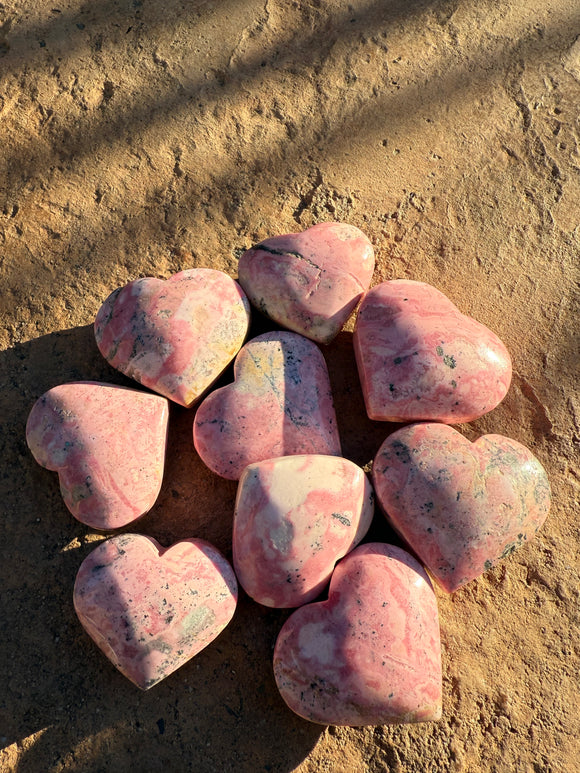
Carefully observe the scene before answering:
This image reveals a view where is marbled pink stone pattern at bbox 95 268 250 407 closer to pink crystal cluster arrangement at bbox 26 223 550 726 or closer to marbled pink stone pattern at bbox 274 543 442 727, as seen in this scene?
pink crystal cluster arrangement at bbox 26 223 550 726

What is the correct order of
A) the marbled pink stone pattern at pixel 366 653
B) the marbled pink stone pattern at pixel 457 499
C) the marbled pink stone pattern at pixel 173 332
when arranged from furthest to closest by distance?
the marbled pink stone pattern at pixel 173 332 → the marbled pink stone pattern at pixel 457 499 → the marbled pink stone pattern at pixel 366 653

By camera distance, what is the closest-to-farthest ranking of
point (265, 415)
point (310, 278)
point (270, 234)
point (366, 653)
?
1. point (366, 653)
2. point (265, 415)
3. point (310, 278)
4. point (270, 234)

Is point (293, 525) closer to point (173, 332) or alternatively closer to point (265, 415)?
point (265, 415)

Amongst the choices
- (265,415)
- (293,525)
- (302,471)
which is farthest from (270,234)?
(293,525)

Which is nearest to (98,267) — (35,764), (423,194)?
(423,194)

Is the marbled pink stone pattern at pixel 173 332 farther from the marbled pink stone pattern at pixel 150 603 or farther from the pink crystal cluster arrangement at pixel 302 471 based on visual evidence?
the marbled pink stone pattern at pixel 150 603

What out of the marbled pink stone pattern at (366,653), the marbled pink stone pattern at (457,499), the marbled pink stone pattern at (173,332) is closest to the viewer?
the marbled pink stone pattern at (366,653)

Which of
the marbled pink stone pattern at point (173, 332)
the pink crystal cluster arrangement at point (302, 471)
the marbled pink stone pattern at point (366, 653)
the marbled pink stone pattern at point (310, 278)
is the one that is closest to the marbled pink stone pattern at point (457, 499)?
the pink crystal cluster arrangement at point (302, 471)
